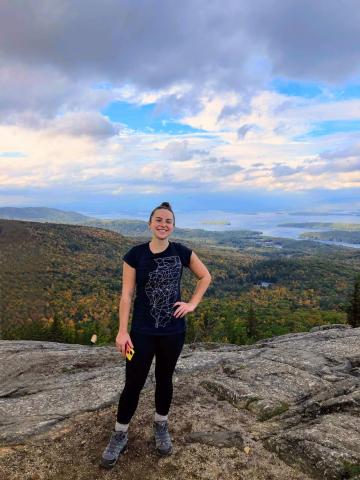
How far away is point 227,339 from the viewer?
63438mm

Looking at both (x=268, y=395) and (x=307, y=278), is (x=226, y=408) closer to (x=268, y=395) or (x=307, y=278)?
(x=268, y=395)

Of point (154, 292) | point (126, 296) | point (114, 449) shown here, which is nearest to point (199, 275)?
point (154, 292)

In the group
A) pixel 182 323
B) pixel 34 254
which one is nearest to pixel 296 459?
pixel 182 323

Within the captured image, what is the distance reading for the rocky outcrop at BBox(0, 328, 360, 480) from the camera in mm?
6887

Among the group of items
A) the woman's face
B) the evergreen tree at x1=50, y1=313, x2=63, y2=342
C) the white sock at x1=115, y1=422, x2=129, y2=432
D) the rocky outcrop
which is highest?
the woman's face

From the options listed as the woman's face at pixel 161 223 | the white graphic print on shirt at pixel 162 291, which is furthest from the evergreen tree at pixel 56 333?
the woman's face at pixel 161 223

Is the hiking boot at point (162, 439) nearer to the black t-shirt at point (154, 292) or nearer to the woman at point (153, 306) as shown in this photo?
the woman at point (153, 306)

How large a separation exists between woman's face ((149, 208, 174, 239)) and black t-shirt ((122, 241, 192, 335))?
0.33 metres

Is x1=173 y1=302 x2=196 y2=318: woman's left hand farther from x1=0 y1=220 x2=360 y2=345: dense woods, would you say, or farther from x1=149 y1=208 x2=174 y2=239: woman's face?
x1=0 y1=220 x2=360 y2=345: dense woods

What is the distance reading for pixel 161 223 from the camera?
21.1ft

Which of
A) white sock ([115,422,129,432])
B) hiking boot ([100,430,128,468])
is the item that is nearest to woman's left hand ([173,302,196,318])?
white sock ([115,422,129,432])

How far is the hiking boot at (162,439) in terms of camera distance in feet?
23.0

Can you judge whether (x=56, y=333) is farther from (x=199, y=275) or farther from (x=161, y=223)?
(x=161, y=223)

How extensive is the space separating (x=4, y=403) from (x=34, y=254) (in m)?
145
